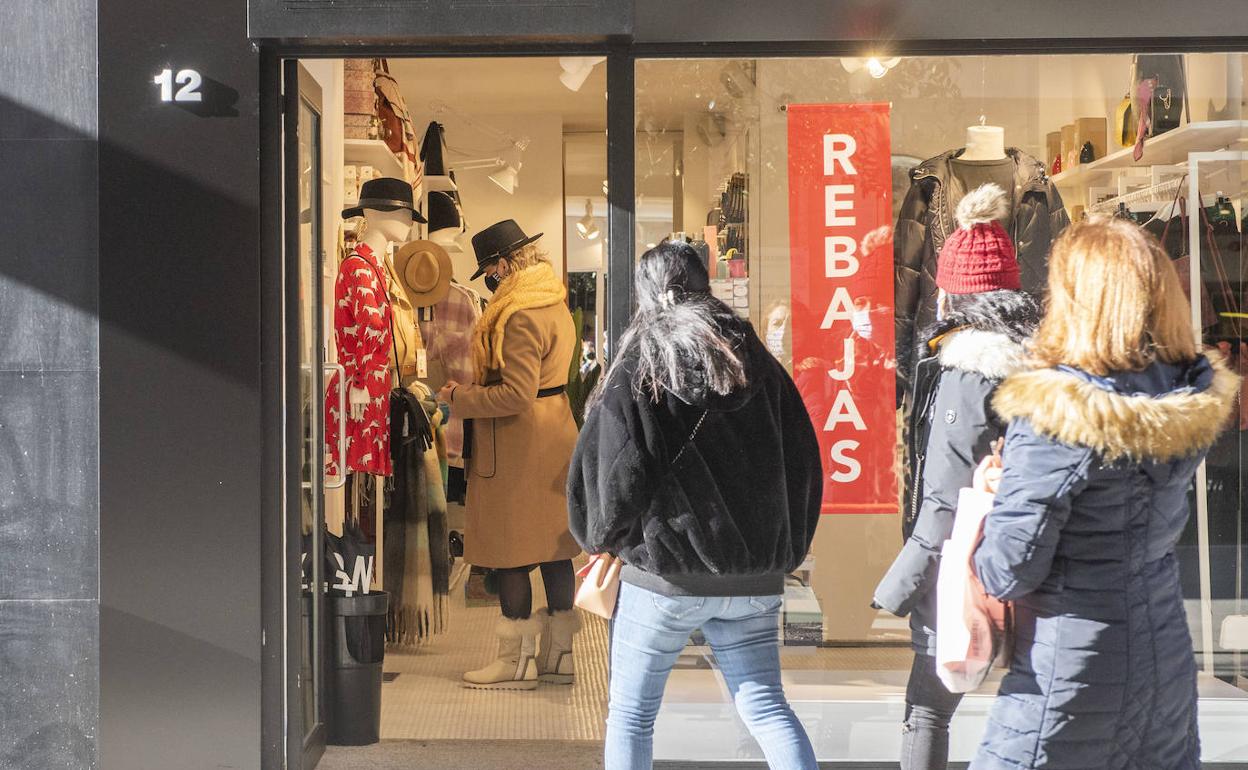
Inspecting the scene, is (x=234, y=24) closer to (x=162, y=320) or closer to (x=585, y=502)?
(x=162, y=320)

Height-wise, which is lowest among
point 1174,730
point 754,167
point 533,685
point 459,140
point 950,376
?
point 533,685

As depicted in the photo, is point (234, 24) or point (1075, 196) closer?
point (234, 24)

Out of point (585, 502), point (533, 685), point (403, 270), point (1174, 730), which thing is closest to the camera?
point (1174, 730)

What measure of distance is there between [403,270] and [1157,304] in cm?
417

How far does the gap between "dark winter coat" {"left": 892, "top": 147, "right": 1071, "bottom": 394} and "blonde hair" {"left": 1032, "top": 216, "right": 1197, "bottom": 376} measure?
154cm

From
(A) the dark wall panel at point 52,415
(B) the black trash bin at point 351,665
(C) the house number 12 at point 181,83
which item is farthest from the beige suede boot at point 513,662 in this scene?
(C) the house number 12 at point 181,83

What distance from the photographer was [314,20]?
11.8ft

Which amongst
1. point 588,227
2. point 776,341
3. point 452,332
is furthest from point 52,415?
point 588,227

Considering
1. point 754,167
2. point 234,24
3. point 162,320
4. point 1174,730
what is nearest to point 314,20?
point 234,24

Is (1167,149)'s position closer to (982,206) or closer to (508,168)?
(982,206)

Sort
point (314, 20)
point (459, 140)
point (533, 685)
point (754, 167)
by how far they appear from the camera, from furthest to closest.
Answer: point (459, 140), point (533, 685), point (754, 167), point (314, 20)

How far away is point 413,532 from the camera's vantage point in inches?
211

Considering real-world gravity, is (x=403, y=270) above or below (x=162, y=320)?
above

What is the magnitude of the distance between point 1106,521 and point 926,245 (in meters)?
1.83
